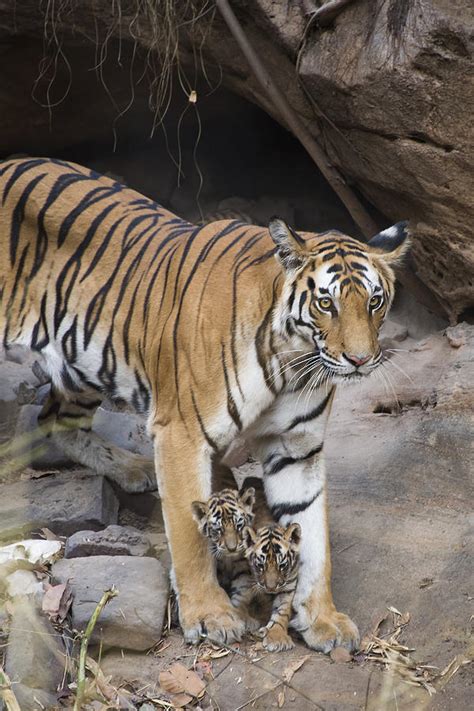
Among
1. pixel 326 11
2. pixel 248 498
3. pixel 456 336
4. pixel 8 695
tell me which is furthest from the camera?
pixel 456 336

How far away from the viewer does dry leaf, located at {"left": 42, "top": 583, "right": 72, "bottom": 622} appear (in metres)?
4.47

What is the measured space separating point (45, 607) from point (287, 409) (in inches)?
53.2

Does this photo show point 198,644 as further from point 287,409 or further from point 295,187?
point 295,187

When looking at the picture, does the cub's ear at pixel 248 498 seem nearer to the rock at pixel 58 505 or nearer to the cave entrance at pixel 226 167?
the rock at pixel 58 505

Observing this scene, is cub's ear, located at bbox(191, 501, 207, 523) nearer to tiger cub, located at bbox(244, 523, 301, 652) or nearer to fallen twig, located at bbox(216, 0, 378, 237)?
tiger cub, located at bbox(244, 523, 301, 652)

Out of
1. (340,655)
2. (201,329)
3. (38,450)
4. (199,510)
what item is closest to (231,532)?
(199,510)

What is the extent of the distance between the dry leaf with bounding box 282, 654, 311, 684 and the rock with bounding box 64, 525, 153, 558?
3.13 ft

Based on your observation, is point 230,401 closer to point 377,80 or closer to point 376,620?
point 376,620

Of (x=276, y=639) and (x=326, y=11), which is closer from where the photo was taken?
(x=276, y=639)

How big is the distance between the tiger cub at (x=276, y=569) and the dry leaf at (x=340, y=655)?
0.19 meters

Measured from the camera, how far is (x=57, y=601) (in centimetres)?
451

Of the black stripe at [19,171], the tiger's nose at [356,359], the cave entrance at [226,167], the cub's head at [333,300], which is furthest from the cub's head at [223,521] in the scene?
the cave entrance at [226,167]

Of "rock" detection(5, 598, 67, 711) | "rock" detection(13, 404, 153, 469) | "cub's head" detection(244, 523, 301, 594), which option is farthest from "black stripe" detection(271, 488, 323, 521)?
"rock" detection(13, 404, 153, 469)

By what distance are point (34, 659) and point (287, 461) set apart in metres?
1.49
